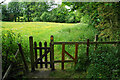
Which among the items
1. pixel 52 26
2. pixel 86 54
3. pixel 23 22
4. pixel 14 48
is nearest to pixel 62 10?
pixel 86 54

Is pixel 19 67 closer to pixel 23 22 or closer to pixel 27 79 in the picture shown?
pixel 27 79

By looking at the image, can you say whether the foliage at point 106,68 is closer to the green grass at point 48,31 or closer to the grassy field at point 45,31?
the green grass at point 48,31

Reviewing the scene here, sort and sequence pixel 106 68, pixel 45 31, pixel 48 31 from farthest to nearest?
1. pixel 48 31
2. pixel 45 31
3. pixel 106 68

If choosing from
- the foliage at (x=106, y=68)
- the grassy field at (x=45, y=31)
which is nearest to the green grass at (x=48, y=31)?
the grassy field at (x=45, y=31)

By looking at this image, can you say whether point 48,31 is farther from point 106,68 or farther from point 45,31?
point 106,68

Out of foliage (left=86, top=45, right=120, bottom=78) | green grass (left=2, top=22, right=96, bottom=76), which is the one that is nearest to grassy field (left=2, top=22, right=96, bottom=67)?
green grass (left=2, top=22, right=96, bottom=76)

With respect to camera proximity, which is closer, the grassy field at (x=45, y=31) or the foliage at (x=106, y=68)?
the foliage at (x=106, y=68)

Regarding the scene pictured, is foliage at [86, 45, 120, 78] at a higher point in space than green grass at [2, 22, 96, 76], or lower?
lower

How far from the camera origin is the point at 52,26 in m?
12.2

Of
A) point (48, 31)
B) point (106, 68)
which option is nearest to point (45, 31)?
point (48, 31)

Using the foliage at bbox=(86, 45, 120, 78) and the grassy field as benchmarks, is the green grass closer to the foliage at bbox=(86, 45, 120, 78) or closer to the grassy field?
the grassy field

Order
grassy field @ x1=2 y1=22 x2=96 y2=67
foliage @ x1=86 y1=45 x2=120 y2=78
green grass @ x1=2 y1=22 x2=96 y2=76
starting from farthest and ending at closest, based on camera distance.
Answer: grassy field @ x1=2 y1=22 x2=96 y2=67
green grass @ x1=2 y1=22 x2=96 y2=76
foliage @ x1=86 y1=45 x2=120 y2=78

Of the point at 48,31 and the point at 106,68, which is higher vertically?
the point at 48,31

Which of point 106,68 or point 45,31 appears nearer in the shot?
point 106,68
